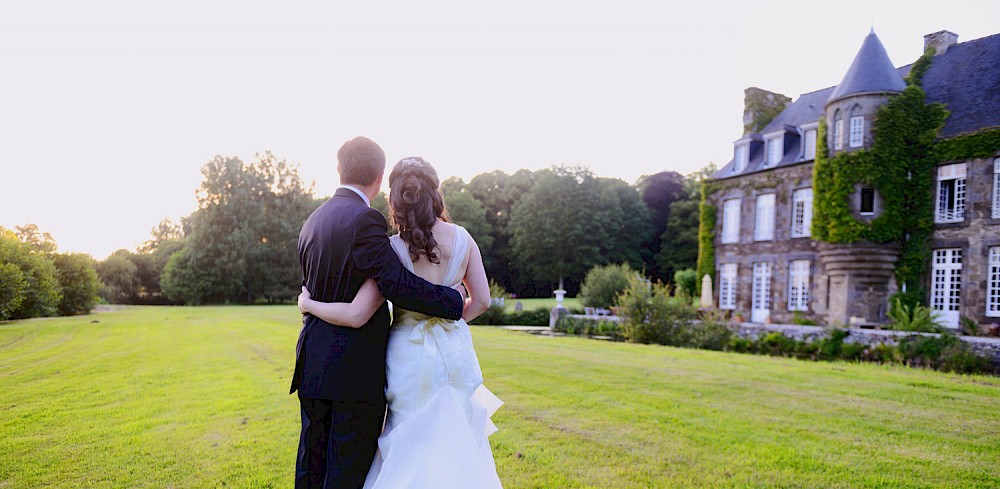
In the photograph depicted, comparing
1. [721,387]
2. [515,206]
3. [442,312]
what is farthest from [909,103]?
[515,206]

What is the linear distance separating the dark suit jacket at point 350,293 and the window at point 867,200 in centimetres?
2325

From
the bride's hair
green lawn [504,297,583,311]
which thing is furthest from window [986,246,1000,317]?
the bride's hair

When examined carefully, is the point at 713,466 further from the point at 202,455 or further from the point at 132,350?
the point at 132,350

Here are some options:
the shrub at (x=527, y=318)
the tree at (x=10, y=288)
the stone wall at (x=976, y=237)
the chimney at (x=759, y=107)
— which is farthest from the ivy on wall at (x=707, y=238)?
the tree at (x=10, y=288)

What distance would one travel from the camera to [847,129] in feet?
71.9

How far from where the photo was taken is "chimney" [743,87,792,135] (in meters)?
28.5

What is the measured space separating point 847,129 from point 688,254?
25095 millimetres

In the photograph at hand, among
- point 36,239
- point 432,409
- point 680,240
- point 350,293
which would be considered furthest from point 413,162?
point 680,240

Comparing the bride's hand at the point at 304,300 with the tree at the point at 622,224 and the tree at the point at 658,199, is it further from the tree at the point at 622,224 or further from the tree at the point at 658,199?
the tree at the point at 658,199

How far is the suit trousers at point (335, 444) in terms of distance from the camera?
2732 millimetres

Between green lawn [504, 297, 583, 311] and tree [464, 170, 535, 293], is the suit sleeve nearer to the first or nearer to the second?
green lawn [504, 297, 583, 311]

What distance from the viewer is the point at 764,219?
86.7 feet

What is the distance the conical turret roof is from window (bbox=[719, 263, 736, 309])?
8.65 metres

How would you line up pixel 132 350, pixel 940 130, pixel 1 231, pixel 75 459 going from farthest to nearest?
pixel 940 130
pixel 132 350
pixel 1 231
pixel 75 459
